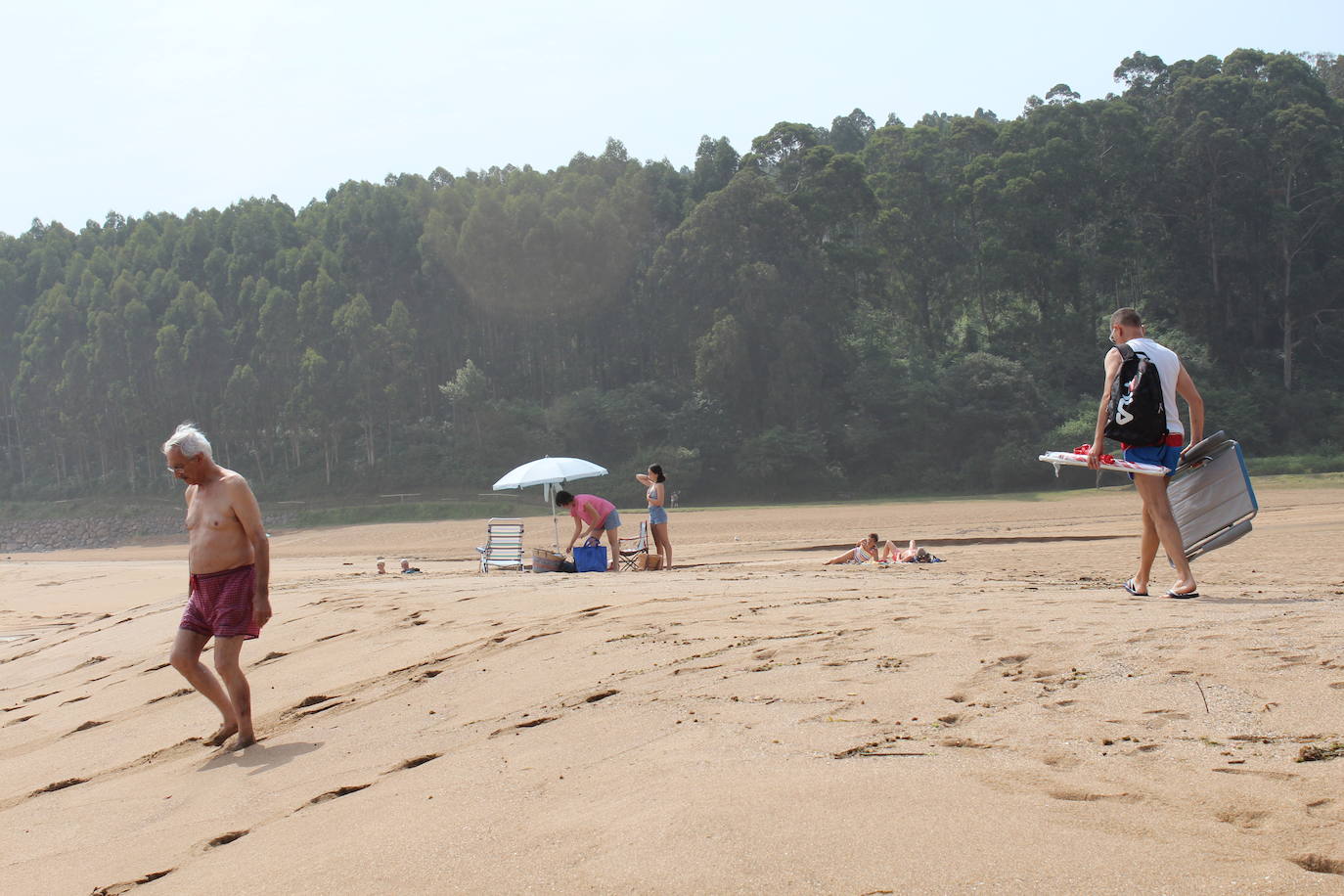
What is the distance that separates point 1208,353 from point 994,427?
12.0 metres

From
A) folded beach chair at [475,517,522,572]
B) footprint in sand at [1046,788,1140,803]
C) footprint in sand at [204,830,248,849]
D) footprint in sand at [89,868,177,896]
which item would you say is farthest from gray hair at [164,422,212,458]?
folded beach chair at [475,517,522,572]

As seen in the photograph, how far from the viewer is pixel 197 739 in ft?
15.5

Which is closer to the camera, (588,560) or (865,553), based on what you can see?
(588,560)

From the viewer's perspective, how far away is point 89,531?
41.6 metres

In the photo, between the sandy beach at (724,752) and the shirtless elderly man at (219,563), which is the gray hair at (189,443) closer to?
the shirtless elderly man at (219,563)

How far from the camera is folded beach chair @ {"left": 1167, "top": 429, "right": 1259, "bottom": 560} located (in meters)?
6.04

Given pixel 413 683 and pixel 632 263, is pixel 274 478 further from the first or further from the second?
pixel 413 683

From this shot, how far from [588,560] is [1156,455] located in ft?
22.0

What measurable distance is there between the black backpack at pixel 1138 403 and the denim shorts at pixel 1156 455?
32mm

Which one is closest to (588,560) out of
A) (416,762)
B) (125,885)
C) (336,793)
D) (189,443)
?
(189,443)

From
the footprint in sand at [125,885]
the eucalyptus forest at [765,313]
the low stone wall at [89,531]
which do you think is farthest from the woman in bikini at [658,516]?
the low stone wall at [89,531]

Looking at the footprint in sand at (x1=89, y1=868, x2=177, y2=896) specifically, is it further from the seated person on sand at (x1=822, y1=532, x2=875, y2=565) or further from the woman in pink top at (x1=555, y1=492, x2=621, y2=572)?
the seated person on sand at (x1=822, y1=532, x2=875, y2=565)

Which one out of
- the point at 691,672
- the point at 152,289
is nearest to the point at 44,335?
the point at 152,289

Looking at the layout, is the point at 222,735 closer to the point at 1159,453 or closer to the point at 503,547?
the point at 1159,453
